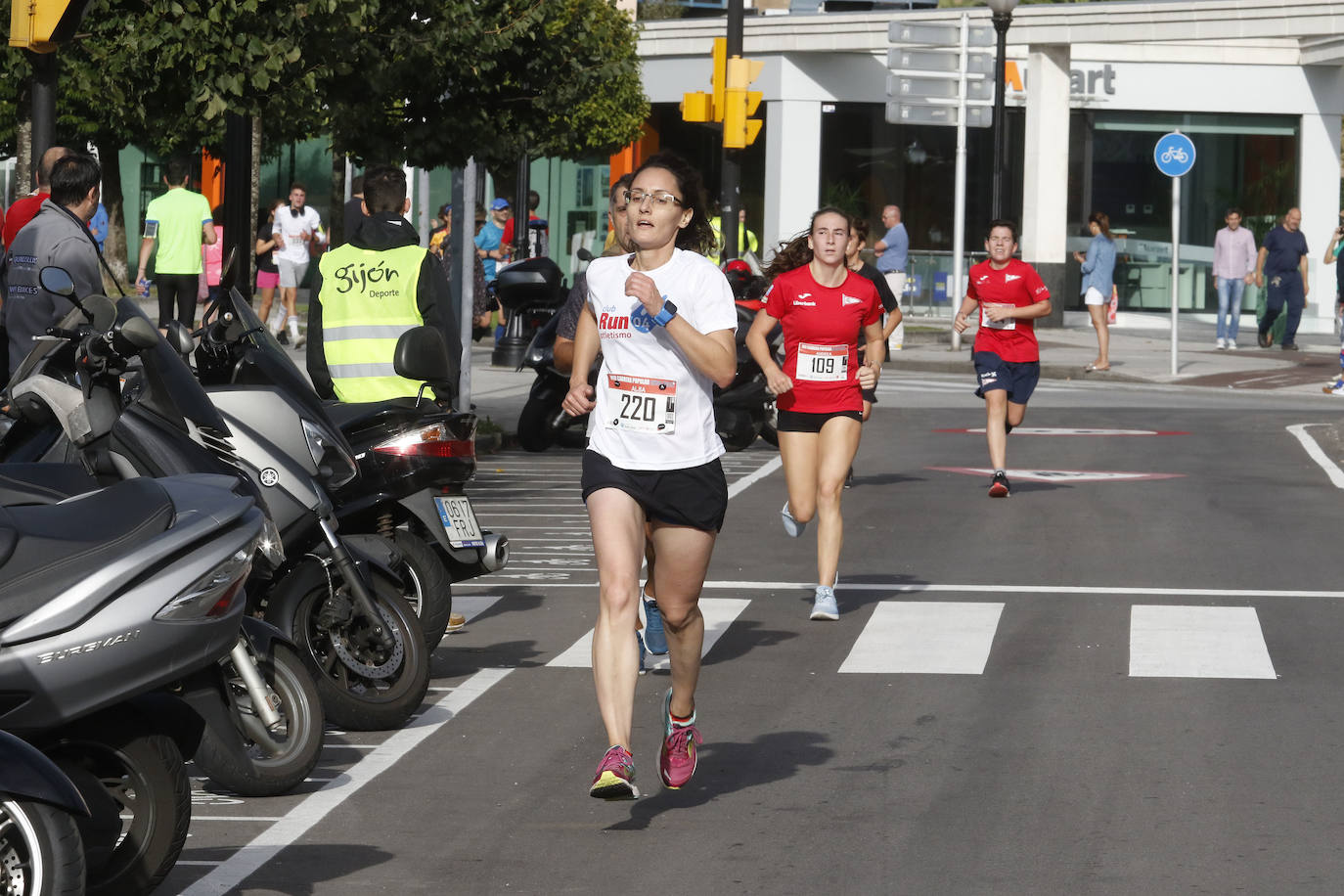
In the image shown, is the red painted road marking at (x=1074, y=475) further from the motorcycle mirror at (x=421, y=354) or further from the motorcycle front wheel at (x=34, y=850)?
the motorcycle front wheel at (x=34, y=850)

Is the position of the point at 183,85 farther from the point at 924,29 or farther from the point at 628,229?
the point at 924,29

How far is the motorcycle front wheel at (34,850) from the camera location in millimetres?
4352

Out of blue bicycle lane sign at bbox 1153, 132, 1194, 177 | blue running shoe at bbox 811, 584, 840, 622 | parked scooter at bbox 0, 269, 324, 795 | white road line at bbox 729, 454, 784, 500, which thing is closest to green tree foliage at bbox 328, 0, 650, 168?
white road line at bbox 729, 454, 784, 500

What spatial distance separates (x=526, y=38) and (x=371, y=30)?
1295mm

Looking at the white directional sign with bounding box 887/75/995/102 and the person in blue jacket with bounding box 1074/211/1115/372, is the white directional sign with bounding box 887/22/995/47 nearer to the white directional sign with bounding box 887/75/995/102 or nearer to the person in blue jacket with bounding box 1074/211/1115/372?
the white directional sign with bounding box 887/75/995/102

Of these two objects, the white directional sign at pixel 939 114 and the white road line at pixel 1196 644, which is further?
the white directional sign at pixel 939 114

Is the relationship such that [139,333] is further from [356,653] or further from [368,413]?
[368,413]

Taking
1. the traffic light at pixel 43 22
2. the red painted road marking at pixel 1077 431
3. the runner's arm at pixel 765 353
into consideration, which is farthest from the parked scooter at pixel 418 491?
the red painted road marking at pixel 1077 431

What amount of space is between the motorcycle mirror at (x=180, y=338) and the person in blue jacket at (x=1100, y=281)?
2163cm

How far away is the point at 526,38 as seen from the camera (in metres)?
16.3

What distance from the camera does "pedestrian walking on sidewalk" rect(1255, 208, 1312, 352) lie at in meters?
31.4

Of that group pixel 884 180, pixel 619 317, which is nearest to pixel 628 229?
pixel 619 317

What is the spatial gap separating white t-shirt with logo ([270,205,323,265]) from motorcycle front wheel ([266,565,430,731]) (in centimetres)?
1995

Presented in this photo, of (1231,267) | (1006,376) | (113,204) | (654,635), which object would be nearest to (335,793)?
(654,635)
